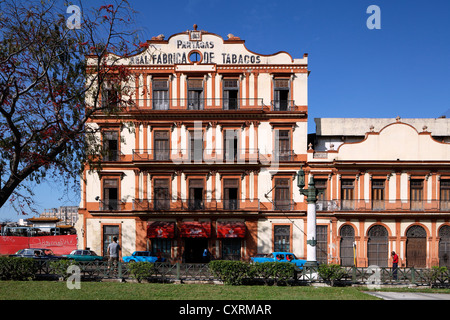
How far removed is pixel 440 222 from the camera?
96.4 feet

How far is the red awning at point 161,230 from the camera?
29.1 meters

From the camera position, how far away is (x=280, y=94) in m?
30.7

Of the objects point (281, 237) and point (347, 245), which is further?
point (281, 237)

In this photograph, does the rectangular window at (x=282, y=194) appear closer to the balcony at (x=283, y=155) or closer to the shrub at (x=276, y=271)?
the balcony at (x=283, y=155)

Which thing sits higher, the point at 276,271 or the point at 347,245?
the point at 276,271

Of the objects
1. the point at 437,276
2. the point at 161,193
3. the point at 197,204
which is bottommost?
the point at 437,276

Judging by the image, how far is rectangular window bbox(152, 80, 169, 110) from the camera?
30766mm

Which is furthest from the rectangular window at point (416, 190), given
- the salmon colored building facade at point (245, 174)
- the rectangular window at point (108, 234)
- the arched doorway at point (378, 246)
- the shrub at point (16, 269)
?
the shrub at point (16, 269)

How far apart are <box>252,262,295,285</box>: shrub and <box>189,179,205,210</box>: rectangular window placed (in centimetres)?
1318

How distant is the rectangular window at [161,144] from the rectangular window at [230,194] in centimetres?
492

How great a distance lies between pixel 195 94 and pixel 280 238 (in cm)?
1242

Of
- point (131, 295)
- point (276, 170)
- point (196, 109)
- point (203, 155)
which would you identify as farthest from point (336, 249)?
point (131, 295)

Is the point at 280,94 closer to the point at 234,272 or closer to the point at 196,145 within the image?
the point at 196,145

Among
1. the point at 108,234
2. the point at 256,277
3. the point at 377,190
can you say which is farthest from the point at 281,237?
the point at 108,234
